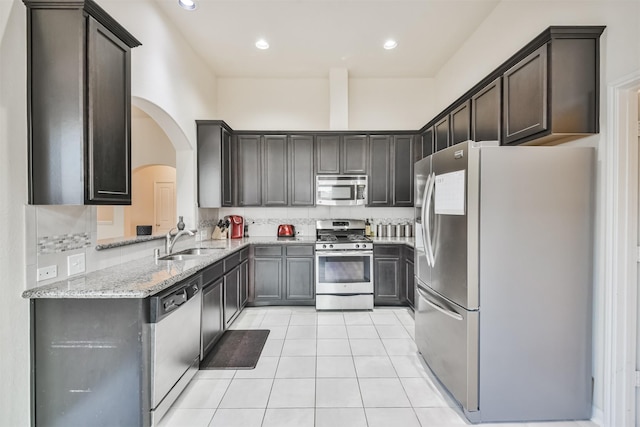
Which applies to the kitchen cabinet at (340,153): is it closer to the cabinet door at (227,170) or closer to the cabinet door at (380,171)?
the cabinet door at (380,171)

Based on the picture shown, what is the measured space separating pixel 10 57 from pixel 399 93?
14.4 feet

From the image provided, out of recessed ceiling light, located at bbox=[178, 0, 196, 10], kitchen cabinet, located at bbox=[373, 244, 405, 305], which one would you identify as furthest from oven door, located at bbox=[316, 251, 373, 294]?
recessed ceiling light, located at bbox=[178, 0, 196, 10]

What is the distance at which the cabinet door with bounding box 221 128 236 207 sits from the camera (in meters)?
3.99

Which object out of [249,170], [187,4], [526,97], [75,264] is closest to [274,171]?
[249,170]

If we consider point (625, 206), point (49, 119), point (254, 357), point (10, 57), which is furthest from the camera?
point (254, 357)

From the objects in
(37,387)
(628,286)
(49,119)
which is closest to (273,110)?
(49,119)

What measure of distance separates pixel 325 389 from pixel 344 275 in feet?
5.94

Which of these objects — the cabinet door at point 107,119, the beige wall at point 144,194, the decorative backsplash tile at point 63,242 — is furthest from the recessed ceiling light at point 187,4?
the beige wall at point 144,194

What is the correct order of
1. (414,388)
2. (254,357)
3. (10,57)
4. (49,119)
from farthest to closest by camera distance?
(254,357) → (414,388) → (49,119) → (10,57)

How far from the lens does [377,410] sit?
2.01 m

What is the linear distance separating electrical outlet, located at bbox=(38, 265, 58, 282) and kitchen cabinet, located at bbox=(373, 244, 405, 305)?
10.8ft

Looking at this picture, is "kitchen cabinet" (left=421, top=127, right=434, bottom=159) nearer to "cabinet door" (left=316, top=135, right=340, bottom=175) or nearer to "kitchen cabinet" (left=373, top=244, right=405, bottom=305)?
"cabinet door" (left=316, top=135, right=340, bottom=175)

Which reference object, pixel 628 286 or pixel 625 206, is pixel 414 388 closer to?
pixel 628 286

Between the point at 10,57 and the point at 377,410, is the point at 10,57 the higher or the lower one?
the higher one
